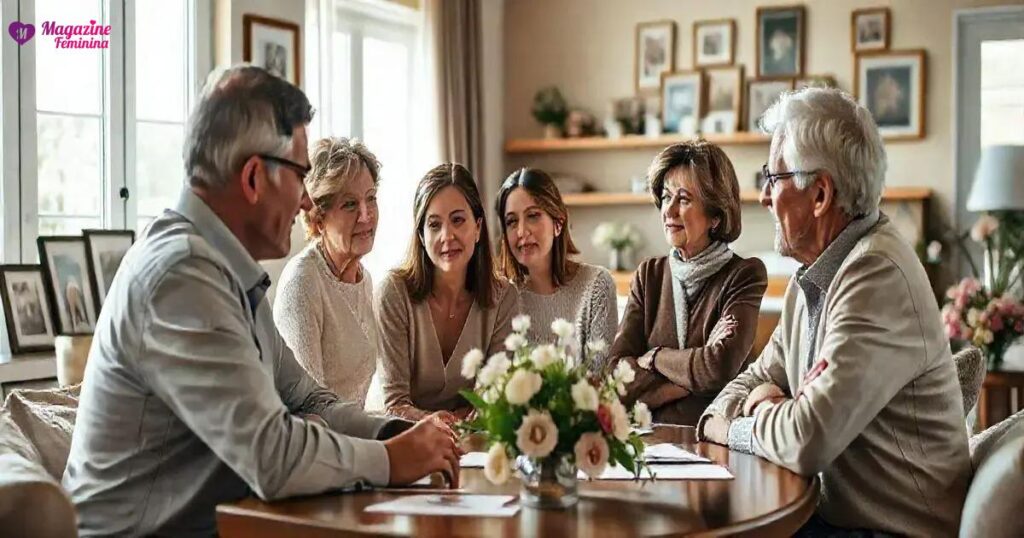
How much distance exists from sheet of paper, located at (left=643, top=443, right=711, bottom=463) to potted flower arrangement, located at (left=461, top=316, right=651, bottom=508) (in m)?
0.45

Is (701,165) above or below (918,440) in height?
above

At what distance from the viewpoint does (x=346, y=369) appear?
3525 mm

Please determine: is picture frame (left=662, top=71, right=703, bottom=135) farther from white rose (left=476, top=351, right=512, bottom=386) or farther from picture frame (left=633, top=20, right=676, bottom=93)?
white rose (left=476, top=351, right=512, bottom=386)

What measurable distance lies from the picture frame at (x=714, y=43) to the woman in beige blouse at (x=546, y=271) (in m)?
4.02

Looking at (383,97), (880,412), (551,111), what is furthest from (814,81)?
(880,412)

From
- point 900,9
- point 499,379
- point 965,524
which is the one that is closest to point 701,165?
point 965,524

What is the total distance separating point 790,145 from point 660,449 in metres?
0.71

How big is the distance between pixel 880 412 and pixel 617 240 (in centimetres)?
519

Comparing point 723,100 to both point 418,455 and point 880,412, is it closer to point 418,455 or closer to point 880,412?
point 880,412


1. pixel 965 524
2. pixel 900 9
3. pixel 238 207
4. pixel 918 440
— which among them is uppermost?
pixel 900 9

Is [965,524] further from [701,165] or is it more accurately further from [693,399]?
[701,165]

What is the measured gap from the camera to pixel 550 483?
1938mm

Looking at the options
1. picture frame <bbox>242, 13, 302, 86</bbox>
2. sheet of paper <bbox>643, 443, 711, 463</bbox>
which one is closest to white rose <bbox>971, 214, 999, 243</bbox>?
picture frame <bbox>242, 13, 302, 86</bbox>

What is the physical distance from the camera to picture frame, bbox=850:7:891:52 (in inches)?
277
